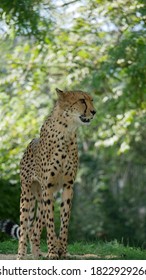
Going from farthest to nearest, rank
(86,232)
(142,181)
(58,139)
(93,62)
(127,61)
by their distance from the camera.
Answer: (142,181)
(86,232)
(93,62)
(127,61)
(58,139)

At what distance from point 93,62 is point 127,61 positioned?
1.25 meters

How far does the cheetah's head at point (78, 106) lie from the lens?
7254 mm

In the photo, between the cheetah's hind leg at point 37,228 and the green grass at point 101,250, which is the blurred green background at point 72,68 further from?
the cheetah's hind leg at point 37,228

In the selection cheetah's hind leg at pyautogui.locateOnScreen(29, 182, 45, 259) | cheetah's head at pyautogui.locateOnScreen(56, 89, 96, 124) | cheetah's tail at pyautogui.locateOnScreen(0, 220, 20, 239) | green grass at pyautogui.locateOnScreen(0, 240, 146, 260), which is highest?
cheetah's head at pyautogui.locateOnScreen(56, 89, 96, 124)

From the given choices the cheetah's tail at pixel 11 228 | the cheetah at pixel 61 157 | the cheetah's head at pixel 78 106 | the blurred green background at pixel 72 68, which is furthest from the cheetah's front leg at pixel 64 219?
the blurred green background at pixel 72 68

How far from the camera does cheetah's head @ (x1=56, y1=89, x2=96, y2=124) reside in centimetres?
725

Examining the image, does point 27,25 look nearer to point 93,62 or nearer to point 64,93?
point 93,62

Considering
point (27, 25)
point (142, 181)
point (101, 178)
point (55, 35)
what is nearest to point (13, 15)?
point (27, 25)

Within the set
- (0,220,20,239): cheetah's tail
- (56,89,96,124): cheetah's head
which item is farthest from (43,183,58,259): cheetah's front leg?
(0,220,20,239): cheetah's tail

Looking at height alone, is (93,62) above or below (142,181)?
above

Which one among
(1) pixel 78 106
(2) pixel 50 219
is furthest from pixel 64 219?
(1) pixel 78 106

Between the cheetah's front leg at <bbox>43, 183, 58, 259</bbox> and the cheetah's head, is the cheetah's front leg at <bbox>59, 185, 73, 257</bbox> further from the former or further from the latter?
the cheetah's head

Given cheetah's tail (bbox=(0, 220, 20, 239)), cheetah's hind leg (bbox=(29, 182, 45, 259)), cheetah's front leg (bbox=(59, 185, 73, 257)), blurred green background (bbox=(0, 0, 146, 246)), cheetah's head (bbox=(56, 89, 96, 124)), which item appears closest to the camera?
cheetah's head (bbox=(56, 89, 96, 124))

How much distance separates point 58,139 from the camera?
24.2 ft
